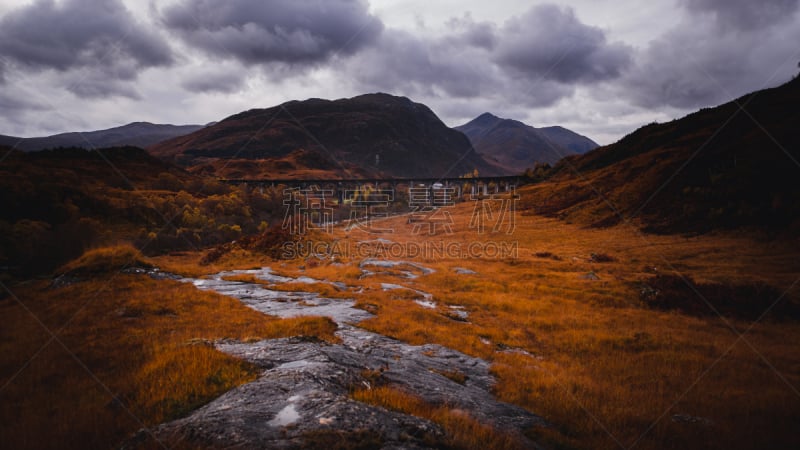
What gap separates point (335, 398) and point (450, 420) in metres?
1.79

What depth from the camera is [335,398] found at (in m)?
4.81

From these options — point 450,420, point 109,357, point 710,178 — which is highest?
point 710,178

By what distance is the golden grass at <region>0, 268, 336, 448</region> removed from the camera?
15.1ft

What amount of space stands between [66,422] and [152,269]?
16.9 metres

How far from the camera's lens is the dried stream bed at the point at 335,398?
385cm

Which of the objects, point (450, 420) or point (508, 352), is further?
point (508, 352)

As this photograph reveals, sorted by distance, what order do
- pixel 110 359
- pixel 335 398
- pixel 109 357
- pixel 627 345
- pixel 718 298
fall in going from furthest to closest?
pixel 718 298 → pixel 627 345 → pixel 109 357 → pixel 110 359 → pixel 335 398

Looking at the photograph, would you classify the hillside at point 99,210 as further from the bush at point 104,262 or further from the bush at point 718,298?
the bush at point 718,298

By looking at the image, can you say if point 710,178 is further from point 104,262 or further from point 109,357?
point 104,262

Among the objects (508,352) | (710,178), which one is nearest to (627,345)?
(508,352)

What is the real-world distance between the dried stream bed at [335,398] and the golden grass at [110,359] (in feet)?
2.20

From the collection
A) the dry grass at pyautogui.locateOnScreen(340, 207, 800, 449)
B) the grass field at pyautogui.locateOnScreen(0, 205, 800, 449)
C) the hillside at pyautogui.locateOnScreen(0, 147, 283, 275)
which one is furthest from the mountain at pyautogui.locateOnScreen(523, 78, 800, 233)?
the hillside at pyautogui.locateOnScreen(0, 147, 283, 275)

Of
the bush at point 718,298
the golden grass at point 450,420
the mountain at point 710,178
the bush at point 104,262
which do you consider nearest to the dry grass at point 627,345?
the bush at point 718,298

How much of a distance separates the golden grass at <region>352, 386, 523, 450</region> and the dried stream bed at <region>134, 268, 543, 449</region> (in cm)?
25
